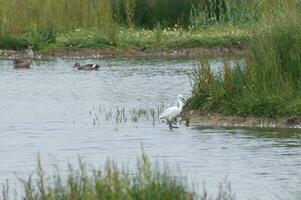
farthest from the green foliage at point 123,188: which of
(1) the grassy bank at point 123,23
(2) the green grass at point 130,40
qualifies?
(2) the green grass at point 130,40

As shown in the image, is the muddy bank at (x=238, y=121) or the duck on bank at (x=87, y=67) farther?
the duck on bank at (x=87, y=67)

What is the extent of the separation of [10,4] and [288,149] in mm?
21146

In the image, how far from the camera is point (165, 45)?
1344 inches

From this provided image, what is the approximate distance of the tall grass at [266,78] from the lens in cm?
1886

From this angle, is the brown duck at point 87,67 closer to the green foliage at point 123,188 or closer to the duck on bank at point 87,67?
the duck on bank at point 87,67

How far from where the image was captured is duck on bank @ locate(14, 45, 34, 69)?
30.2 metres

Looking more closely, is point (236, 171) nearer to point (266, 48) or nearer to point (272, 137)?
point (272, 137)

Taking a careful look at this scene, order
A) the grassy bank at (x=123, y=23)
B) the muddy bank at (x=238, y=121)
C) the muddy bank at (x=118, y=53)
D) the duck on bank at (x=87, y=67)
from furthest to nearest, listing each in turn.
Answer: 1. the grassy bank at (x=123, y=23)
2. the muddy bank at (x=118, y=53)
3. the duck on bank at (x=87, y=67)
4. the muddy bank at (x=238, y=121)

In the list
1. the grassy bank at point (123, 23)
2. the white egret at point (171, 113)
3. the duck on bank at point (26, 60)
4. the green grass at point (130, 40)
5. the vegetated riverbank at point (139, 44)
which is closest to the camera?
the white egret at point (171, 113)

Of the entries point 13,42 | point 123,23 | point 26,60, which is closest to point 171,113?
point 26,60

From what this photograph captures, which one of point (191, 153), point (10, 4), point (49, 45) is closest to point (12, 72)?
point (49, 45)

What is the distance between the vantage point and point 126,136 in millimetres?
18922

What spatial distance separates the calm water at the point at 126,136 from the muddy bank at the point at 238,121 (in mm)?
257

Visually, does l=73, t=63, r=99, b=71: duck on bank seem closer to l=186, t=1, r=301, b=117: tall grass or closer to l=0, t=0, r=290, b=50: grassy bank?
l=0, t=0, r=290, b=50: grassy bank
